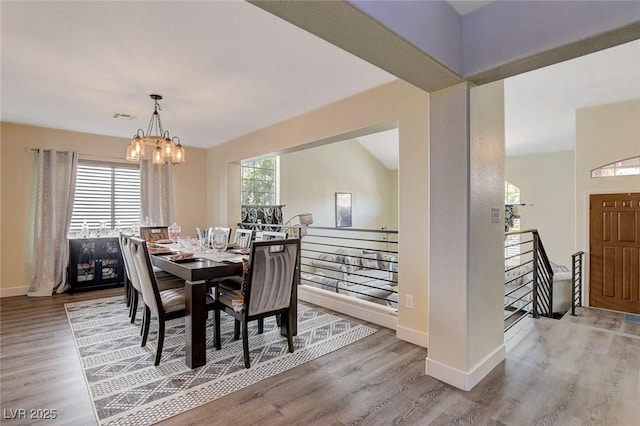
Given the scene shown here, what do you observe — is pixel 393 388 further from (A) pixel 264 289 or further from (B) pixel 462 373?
(A) pixel 264 289

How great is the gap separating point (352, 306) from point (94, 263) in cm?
411

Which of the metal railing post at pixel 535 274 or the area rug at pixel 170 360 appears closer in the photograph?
the area rug at pixel 170 360

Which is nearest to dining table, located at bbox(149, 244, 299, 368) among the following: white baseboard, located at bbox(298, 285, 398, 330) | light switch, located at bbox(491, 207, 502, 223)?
white baseboard, located at bbox(298, 285, 398, 330)

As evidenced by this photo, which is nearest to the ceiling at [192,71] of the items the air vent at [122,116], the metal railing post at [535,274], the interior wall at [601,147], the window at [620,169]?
the air vent at [122,116]

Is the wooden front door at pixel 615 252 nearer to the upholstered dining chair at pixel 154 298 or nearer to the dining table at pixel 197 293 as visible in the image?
the dining table at pixel 197 293

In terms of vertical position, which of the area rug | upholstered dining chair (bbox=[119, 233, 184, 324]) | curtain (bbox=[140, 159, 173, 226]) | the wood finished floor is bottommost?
the wood finished floor

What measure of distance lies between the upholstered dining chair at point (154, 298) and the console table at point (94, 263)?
9.16 ft

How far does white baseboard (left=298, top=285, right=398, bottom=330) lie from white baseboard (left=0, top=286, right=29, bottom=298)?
414 centimetres

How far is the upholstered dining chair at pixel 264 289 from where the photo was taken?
2412 millimetres

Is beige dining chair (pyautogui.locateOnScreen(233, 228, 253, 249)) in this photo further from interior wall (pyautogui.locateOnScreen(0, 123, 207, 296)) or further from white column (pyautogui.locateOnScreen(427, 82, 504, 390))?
interior wall (pyautogui.locateOnScreen(0, 123, 207, 296))

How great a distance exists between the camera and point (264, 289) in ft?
8.22

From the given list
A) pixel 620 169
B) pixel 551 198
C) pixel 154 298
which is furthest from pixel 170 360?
pixel 551 198

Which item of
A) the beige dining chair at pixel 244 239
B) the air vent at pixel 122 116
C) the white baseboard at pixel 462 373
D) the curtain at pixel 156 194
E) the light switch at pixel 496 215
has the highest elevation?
the air vent at pixel 122 116

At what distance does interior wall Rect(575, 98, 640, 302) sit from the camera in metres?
4.05
